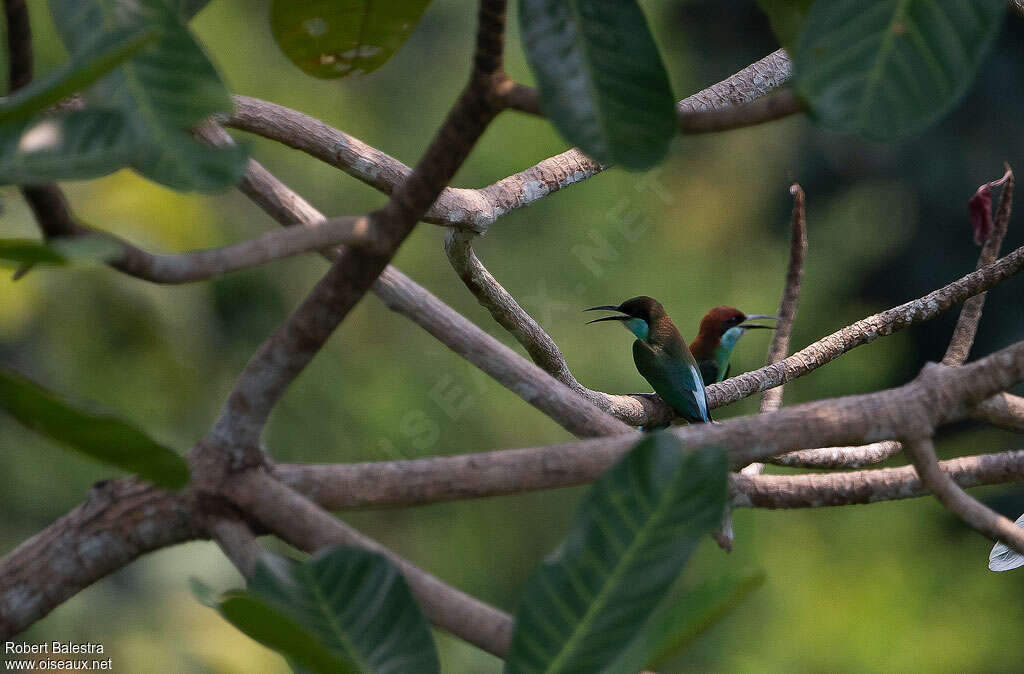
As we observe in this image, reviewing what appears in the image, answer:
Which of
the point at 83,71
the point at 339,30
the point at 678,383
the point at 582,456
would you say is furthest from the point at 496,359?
the point at 678,383

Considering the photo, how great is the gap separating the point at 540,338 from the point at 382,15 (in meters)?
0.83

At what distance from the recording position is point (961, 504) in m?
0.74

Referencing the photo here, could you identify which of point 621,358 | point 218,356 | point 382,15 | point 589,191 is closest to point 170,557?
point 218,356

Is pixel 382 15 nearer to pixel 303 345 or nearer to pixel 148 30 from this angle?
pixel 303 345

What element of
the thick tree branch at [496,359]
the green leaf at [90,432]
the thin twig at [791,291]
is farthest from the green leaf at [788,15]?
the thin twig at [791,291]

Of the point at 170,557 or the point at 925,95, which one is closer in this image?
the point at 925,95

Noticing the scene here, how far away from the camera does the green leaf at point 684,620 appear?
0.53m

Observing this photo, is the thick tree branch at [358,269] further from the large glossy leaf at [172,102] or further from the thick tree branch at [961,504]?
the thick tree branch at [961,504]

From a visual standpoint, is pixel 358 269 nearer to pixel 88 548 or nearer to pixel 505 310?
pixel 88 548

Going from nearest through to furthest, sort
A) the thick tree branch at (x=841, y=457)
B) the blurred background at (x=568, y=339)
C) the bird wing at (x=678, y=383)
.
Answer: the thick tree branch at (x=841, y=457)
the bird wing at (x=678, y=383)
the blurred background at (x=568, y=339)

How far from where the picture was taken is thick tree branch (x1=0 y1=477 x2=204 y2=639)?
72 centimetres

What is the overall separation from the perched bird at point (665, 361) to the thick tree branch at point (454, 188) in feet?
1.66

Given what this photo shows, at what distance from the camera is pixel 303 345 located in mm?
738

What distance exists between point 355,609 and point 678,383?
1.55 metres
